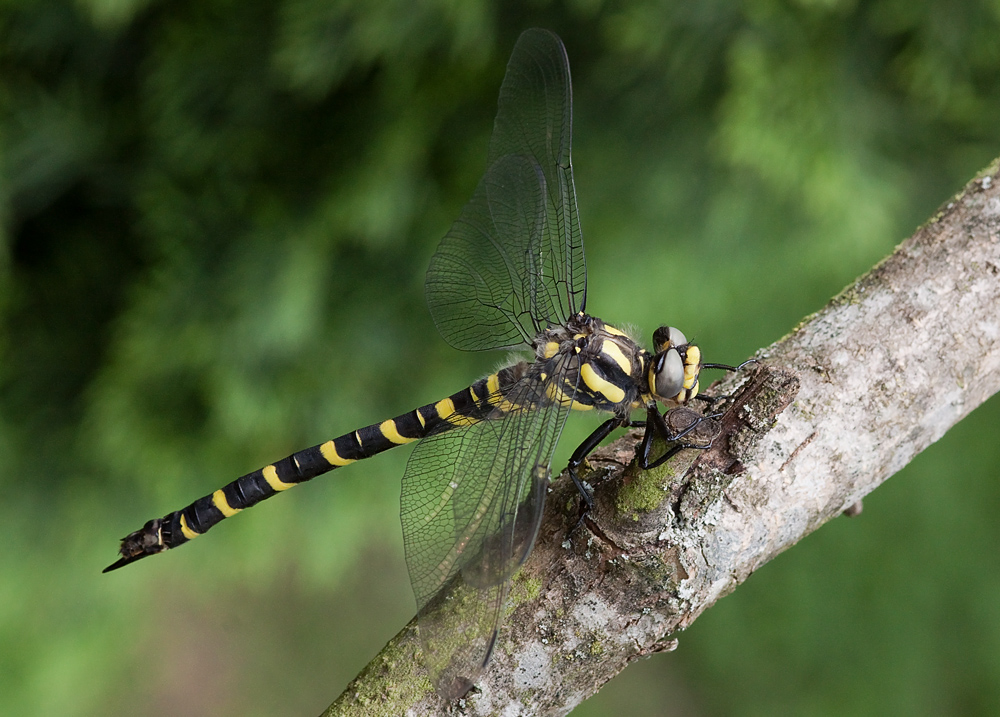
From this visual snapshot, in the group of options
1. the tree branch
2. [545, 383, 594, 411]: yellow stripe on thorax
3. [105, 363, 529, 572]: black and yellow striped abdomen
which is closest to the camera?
the tree branch

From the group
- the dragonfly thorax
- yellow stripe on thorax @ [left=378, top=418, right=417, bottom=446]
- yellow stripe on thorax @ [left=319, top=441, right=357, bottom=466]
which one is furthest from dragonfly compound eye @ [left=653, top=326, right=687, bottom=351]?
yellow stripe on thorax @ [left=319, top=441, right=357, bottom=466]

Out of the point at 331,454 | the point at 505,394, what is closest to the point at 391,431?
the point at 331,454

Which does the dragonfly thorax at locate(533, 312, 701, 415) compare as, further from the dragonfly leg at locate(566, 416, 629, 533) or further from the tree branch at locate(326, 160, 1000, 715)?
the tree branch at locate(326, 160, 1000, 715)

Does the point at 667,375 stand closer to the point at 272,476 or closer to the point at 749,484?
the point at 749,484

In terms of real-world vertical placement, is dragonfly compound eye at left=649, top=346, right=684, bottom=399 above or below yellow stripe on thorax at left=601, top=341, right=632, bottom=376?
below

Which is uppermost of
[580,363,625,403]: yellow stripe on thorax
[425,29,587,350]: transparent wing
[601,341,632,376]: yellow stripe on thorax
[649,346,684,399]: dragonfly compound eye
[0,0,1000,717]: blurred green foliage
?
[0,0,1000,717]: blurred green foliage

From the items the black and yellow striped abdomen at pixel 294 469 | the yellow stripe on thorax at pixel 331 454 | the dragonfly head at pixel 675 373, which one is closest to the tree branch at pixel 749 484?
the dragonfly head at pixel 675 373

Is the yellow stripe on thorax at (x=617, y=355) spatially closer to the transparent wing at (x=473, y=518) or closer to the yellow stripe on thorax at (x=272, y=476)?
the transparent wing at (x=473, y=518)

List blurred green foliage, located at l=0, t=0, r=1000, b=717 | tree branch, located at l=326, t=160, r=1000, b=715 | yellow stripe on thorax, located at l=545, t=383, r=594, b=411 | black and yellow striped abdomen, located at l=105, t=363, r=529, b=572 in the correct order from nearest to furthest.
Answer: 1. tree branch, located at l=326, t=160, r=1000, b=715
2. yellow stripe on thorax, located at l=545, t=383, r=594, b=411
3. black and yellow striped abdomen, located at l=105, t=363, r=529, b=572
4. blurred green foliage, located at l=0, t=0, r=1000, b=717
